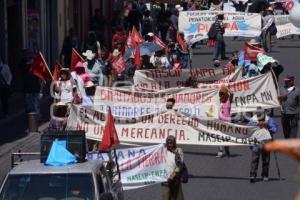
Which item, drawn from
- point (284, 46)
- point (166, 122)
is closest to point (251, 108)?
point (166, 122)

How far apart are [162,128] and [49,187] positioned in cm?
744

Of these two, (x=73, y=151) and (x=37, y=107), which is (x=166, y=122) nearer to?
(x=73, y=151)

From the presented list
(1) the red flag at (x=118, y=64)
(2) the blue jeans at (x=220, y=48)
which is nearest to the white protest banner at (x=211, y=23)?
(2) the blue jeans at (x=220, y=48)

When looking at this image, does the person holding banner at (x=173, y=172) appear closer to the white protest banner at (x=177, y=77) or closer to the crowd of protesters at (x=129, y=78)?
the crowd of protesters at (x=129, y=78)

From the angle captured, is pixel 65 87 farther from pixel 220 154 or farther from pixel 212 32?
pixel 212 32

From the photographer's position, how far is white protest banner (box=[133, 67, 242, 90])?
24.8 metres

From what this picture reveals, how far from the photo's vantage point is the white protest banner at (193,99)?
2030 cm

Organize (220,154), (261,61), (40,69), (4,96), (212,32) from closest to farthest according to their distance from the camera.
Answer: (220,154), (40,69), (4,96), (261,61), (212,32)

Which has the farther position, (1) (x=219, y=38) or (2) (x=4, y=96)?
(1) (x=219, y=38)

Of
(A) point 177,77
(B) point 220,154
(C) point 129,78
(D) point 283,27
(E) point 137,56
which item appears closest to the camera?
(B) point 220,154

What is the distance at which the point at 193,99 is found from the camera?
2181cm

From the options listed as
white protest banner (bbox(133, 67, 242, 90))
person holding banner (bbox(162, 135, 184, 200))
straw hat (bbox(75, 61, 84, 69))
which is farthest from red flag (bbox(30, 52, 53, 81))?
person holding banner (bbox(162, 135, 184, 200))

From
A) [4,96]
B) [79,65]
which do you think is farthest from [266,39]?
[79,65]

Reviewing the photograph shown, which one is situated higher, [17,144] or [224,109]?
[224,109]
